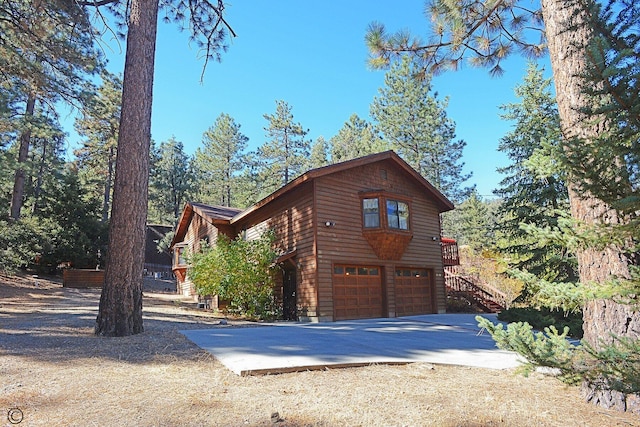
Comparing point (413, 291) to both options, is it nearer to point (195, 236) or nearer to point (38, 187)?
point (195, 236)

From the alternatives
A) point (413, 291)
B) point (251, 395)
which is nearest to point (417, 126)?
point (413, 291)

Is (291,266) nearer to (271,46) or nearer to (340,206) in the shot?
(340,206)

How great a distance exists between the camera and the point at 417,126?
1075 inches

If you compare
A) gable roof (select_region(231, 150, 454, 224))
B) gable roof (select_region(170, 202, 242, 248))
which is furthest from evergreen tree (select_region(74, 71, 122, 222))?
gable roof (select_region(231, 150, 454, 224))

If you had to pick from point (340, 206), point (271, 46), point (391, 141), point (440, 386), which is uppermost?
point (391, 141)

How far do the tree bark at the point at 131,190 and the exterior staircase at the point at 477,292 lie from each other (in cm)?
1343

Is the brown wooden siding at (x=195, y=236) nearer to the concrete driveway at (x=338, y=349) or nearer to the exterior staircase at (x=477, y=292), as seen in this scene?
the concrete driveway at (x=338, y=349)

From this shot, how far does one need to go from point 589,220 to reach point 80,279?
71.4ft

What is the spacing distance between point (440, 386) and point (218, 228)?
12.5m

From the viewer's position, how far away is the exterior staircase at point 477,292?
52.3 feet

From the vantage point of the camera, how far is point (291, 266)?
12.6m

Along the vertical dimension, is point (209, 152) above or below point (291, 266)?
above

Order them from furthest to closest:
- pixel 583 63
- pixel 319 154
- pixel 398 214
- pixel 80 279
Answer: pixel 319 154, pixel 80 279, pixel 398 214, pixel 583 63

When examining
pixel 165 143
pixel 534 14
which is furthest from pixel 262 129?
pixel 534 14
